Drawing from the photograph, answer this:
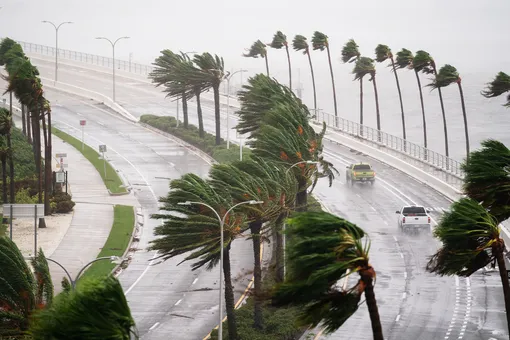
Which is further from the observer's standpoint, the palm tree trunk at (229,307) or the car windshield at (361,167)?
the car windshield at (361,167)

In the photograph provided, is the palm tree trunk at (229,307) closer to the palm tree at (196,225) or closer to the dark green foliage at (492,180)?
the palm tree at (196,225)

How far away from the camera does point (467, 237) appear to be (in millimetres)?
35469

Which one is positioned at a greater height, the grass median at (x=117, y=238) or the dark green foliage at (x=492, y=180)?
the dark green foliage at (x=492, y=180)

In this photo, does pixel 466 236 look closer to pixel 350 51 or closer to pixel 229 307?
pixel 229 307

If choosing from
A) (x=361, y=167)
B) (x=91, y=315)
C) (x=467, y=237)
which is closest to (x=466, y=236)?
(x=467, y=237)

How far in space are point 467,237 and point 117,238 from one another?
1668 inches

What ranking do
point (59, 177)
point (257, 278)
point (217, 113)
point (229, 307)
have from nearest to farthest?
point (229, 307)
point (257, 278)
point (59, 177)
point (217, 113)

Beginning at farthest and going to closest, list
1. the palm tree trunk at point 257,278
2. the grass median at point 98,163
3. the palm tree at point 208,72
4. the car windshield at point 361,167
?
the palm tree at point 208,72 < the car windshield at point 361,167 < the grass median at point 98,163 < the palm tree trunk at point 257,278

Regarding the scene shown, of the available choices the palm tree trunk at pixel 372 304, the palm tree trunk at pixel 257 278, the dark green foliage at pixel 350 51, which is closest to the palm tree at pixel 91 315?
the palm tree trunk at pixel 372 304

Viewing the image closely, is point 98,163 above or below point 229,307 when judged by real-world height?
below

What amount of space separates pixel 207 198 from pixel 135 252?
73.3 ft

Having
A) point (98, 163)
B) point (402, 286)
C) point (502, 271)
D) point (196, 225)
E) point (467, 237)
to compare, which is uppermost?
point (467, 237)

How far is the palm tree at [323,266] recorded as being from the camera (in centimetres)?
2992

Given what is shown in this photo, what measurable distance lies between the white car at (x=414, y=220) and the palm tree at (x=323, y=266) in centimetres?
4692
